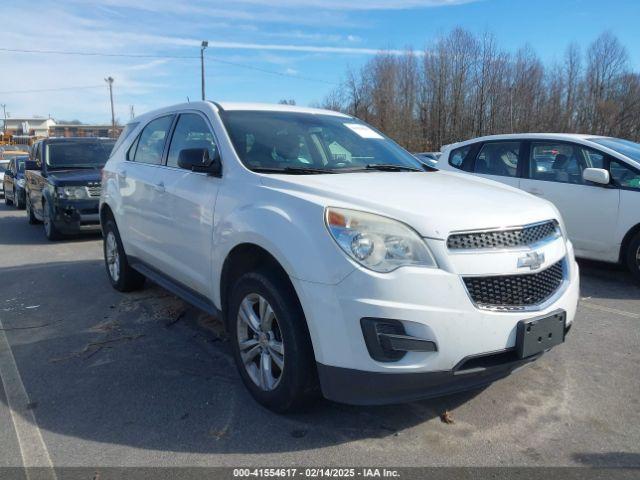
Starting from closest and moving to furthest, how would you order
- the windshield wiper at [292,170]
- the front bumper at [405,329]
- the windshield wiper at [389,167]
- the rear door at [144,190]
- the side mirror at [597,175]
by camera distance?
the front bumper at [405,329], the windshield wiper at [292,170], the windshield wiper at [389,167], the rear door at [144,190], the side mirror at [597,175]

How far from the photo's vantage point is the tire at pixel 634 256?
5777 millimetres

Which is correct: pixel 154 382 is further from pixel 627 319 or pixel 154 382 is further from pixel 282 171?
pixel 627 319

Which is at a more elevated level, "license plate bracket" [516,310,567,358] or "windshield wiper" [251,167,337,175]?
"windshield wiper" [251,167,337,175]

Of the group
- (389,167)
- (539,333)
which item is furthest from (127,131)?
(539,333)

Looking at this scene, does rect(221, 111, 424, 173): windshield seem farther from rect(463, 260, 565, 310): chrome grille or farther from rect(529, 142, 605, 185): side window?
rect(529, 142, 605, 185): side window

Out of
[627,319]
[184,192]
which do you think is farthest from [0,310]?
[627,319]

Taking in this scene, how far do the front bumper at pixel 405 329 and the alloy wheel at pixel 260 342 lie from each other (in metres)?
0.43

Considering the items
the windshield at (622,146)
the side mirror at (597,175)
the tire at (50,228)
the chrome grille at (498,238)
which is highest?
the windshield at (622,146)

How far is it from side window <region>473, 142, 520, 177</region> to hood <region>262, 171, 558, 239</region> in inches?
147

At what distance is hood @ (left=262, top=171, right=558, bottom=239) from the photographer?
8.80 feet

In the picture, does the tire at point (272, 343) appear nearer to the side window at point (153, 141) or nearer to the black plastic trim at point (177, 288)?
the black plastic trim at point (177, 288)

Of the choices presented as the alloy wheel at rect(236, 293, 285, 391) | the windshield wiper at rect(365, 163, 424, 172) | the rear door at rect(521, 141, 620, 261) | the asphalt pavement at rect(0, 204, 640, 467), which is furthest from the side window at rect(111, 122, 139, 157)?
the rear door at rect(521, 141, 620, 261)

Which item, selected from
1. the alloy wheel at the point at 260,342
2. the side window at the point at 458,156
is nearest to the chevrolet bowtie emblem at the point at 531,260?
Result: the alloy wheel at the point at 260,342

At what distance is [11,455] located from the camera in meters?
2.78
